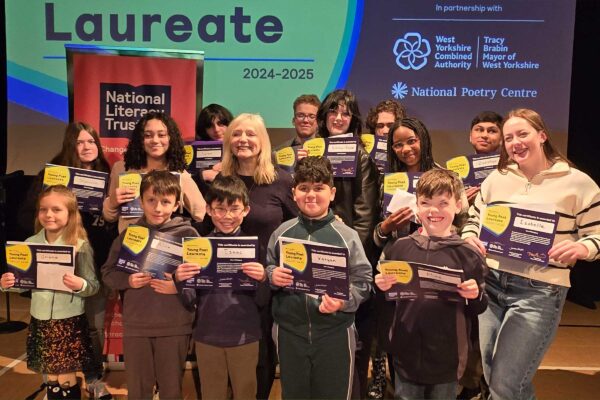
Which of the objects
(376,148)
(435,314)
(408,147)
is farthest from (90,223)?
(435,314)

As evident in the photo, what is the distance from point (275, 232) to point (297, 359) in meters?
0.67

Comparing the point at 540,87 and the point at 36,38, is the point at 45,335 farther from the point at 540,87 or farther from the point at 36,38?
the point at 540,87

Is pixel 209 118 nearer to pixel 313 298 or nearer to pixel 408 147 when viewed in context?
pixel 408 147

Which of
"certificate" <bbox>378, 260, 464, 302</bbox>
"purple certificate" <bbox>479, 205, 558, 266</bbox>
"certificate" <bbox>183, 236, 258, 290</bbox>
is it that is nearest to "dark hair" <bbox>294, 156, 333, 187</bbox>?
"certificate" <bbox>183, 236, 258, 290</bbox>

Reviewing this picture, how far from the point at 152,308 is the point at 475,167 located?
2295 mm

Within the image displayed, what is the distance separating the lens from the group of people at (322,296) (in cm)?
274

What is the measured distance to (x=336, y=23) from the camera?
220 inches

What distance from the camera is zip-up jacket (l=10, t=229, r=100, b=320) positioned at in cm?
338

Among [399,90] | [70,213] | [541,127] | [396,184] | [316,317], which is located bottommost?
[316,317]

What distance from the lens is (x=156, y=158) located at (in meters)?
3.68

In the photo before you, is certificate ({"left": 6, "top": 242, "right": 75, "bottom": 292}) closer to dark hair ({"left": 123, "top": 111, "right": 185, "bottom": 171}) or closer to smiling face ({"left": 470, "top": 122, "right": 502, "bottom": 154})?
dark hair ({"left": 123, "top": 111, "right": 185, "bottom": 171})

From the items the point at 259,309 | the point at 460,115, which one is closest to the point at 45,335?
the point at 259,309

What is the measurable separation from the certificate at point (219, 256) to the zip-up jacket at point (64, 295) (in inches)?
33.7

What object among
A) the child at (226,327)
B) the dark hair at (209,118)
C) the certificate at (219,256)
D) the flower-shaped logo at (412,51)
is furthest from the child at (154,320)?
the flower-shaped logo at (412,51)
